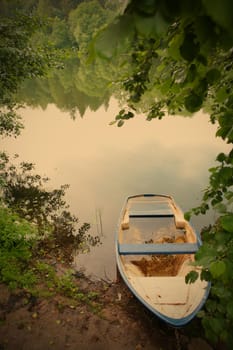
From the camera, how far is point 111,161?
1485 centimetres

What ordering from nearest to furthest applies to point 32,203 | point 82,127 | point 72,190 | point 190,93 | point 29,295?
point 190,93
point 29,295
point 32,203
point 72,190
point 82,127

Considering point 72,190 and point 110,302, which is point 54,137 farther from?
A: point 110,302

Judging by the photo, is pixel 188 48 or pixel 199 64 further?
pixel 199 64

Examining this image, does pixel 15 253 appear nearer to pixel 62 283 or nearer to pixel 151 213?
pixel 62 283

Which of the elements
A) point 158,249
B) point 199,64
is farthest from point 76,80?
point 199,64

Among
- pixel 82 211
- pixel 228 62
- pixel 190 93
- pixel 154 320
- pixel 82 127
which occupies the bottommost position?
pixel 154 320

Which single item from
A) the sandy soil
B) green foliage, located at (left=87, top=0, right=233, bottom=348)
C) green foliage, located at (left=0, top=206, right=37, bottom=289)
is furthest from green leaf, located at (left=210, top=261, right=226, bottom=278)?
green foliage, located at (left=0, top=206, right=37, bottom=289)

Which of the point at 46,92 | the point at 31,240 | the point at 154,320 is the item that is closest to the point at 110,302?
the point at 154,320

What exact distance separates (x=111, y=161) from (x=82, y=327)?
1093 centimetres

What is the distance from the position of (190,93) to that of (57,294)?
17.8 ft

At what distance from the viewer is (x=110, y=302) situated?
5.41 metres

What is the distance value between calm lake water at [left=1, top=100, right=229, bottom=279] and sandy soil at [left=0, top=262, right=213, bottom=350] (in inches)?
60.5

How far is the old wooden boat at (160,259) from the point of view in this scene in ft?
13.8

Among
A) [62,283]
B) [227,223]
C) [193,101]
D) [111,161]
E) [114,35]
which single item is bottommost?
[227,223]
